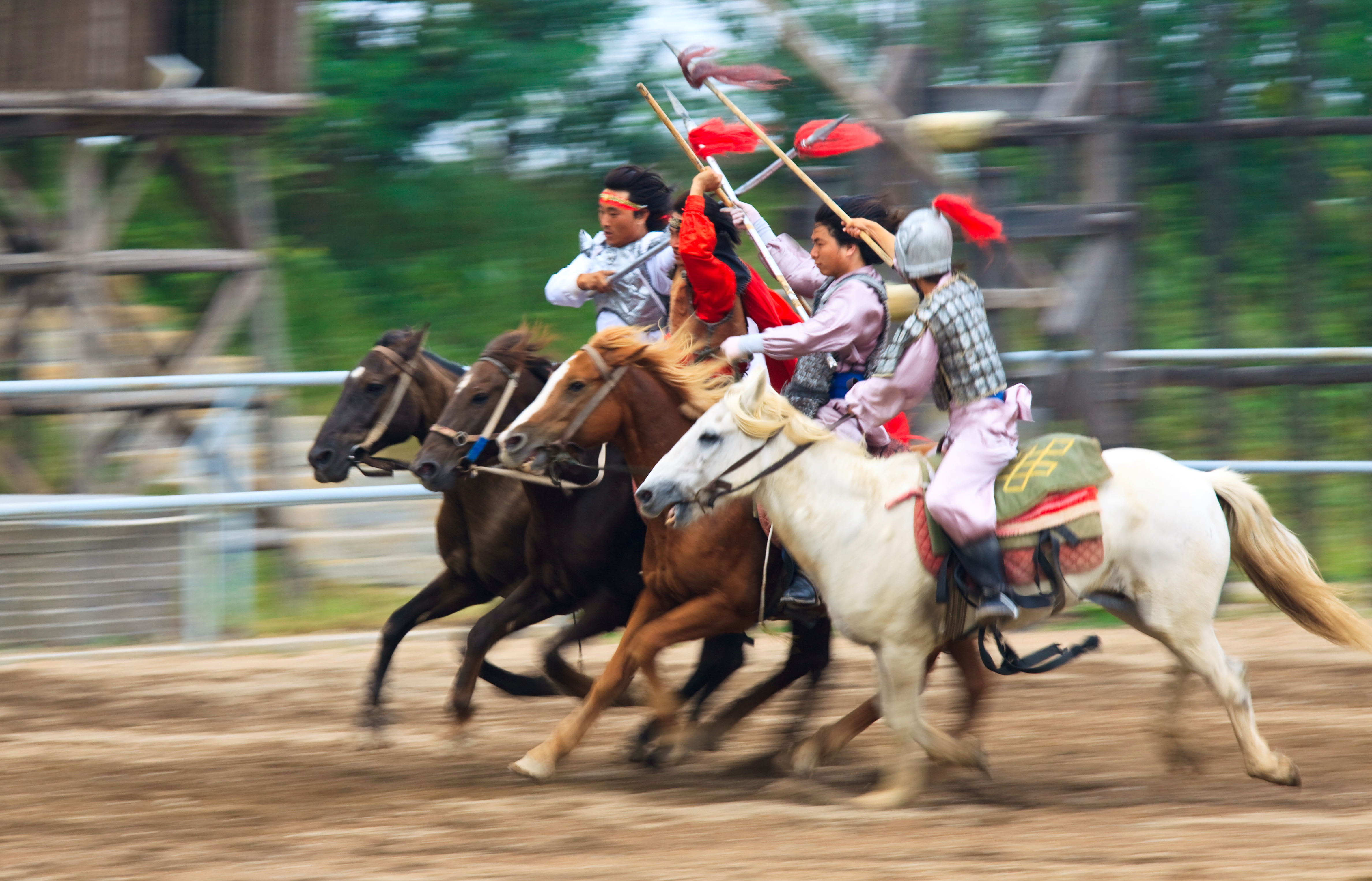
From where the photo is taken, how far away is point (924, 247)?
5023 millimetres

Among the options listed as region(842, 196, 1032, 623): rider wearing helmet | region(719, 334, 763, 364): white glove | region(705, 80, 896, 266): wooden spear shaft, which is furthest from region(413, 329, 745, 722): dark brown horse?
region(705, 80, 896, 266): wooden spear shaft

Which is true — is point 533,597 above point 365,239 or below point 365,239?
above

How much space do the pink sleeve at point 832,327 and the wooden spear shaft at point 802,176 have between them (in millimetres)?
156

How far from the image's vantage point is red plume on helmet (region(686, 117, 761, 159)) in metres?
6.09

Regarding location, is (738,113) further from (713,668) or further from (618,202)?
(713,668)

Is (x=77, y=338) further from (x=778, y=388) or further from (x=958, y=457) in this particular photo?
(x=958, y=457)

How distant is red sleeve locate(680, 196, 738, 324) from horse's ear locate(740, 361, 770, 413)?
63cm

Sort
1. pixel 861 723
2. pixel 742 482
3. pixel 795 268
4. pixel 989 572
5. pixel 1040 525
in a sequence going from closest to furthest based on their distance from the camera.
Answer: pixel 989 572
pixel 1040 525
pixel 742 482
pixel 861 723
pixel 795 268

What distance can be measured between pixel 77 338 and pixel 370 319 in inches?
180

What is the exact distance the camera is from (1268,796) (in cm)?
500

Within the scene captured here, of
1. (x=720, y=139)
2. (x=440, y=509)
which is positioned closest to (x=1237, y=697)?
(x=720, y=139)

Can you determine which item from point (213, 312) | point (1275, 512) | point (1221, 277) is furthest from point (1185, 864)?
point (213, 312)

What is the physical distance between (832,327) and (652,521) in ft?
3.16

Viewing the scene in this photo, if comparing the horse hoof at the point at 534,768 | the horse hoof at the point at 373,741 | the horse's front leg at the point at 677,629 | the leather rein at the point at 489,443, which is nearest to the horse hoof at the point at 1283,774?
the horse's front leg at the point at 677,629
